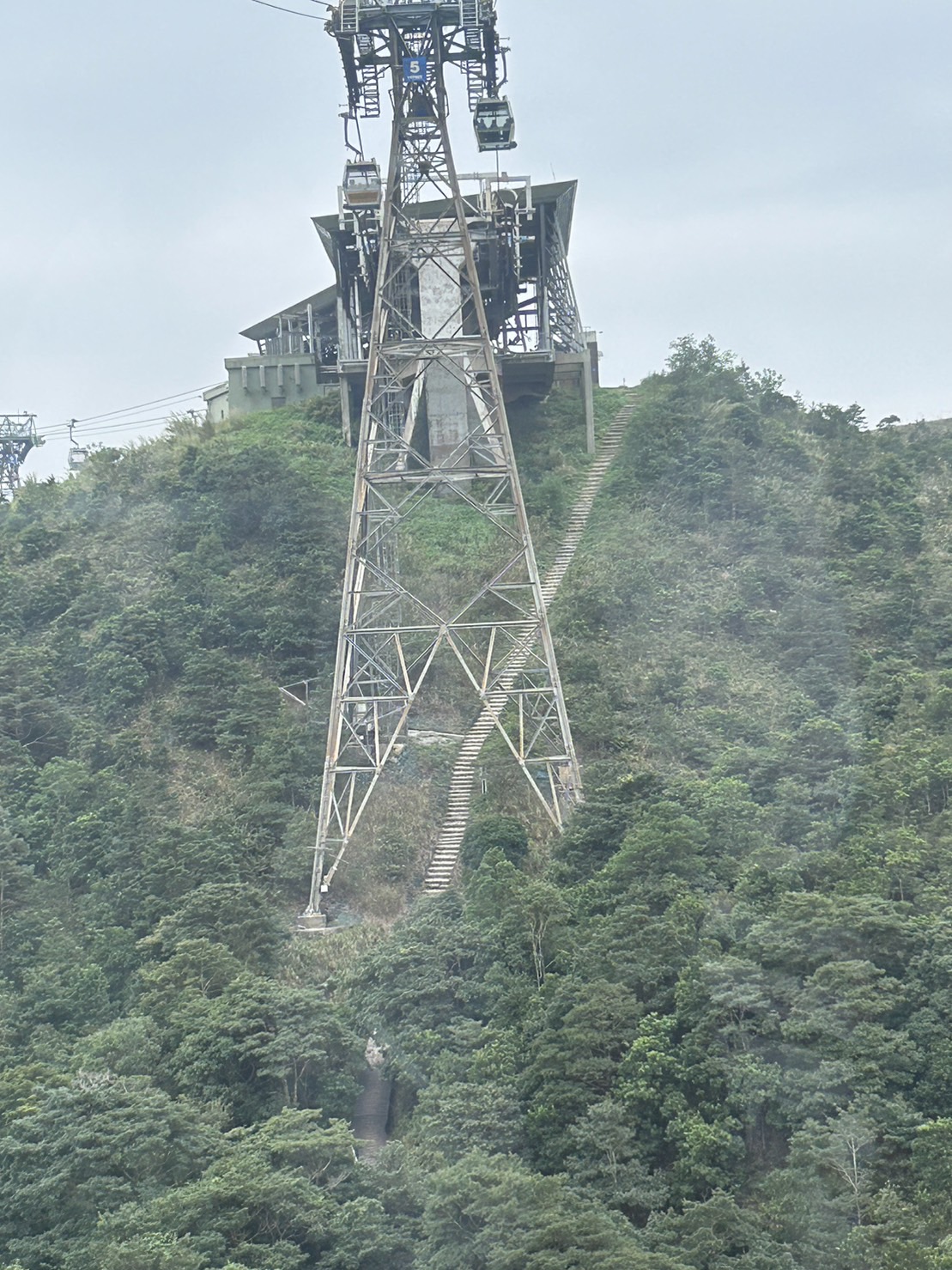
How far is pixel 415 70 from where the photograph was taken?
2550cm

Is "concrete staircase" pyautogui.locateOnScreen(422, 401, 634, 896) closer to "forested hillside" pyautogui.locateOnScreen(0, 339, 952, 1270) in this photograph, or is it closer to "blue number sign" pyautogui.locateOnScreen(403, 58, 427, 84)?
"forested hillside" pyautogui.locateOnScreen(0, 339, 952, 1270)

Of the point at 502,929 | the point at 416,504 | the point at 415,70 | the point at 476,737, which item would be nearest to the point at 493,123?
the point at 415,70

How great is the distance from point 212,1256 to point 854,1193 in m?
6.39

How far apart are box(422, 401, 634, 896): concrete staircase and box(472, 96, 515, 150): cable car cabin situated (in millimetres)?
7761

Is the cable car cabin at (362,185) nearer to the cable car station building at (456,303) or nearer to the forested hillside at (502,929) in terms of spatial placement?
the cable car station building at (456,303)

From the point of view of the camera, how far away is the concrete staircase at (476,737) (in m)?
24.9

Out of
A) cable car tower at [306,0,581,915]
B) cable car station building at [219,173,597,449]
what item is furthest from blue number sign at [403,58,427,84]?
cable car station building at [219,173,597,449]

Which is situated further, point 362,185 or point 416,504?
point 362,185

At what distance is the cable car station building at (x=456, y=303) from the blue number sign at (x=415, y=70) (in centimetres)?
834

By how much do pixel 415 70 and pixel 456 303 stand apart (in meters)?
10.8

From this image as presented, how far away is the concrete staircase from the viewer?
2491 centimetres

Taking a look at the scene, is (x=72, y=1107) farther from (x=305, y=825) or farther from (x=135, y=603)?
(x=135, y=603)

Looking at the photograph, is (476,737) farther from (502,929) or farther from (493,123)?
(493,123)

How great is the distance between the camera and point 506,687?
2581 centimetres
